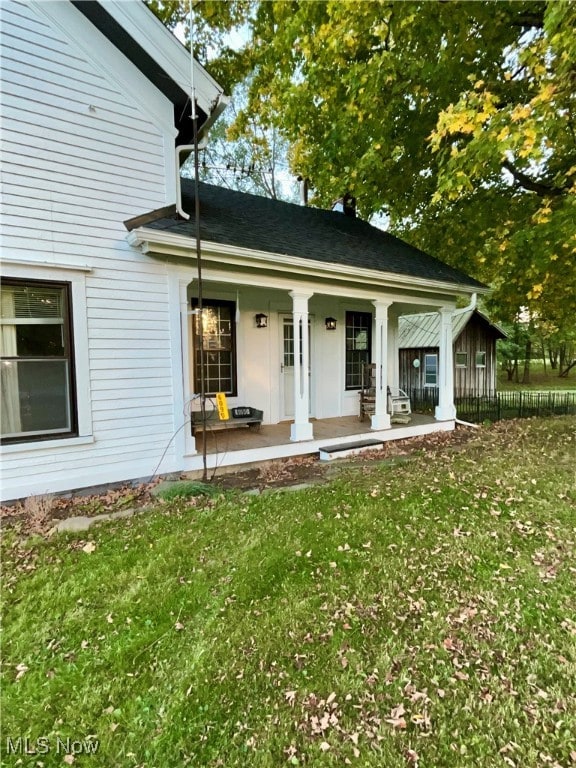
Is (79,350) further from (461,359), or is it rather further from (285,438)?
(461,359)

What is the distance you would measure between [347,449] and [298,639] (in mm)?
4354

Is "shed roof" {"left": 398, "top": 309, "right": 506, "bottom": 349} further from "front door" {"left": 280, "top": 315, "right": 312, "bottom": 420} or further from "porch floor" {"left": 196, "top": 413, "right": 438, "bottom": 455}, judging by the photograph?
"front door" {"left": 280, "top": 315, "right": 312, "bottom": 420}

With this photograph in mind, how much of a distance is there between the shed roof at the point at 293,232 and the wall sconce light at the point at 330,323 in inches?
60.5

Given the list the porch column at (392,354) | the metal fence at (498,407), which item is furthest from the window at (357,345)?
the metal fence at (498,407)

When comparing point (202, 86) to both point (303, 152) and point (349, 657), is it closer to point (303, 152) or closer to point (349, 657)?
point (349, 657)

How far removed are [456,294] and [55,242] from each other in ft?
24.9

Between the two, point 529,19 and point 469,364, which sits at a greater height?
point 529,19

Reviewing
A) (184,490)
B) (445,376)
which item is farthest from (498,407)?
(184,490)

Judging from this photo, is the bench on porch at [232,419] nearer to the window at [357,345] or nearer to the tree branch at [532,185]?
the window at [357,345]

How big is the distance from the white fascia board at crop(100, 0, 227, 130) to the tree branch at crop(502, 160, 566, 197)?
6457 millimetres

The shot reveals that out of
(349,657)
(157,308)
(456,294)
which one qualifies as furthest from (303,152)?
(349,657)

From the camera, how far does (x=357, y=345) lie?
930cm

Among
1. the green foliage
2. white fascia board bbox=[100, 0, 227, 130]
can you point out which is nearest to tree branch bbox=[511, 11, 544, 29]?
white fascia board bbox=[100, 0, 227, 130]

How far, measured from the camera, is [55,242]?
175 inches
